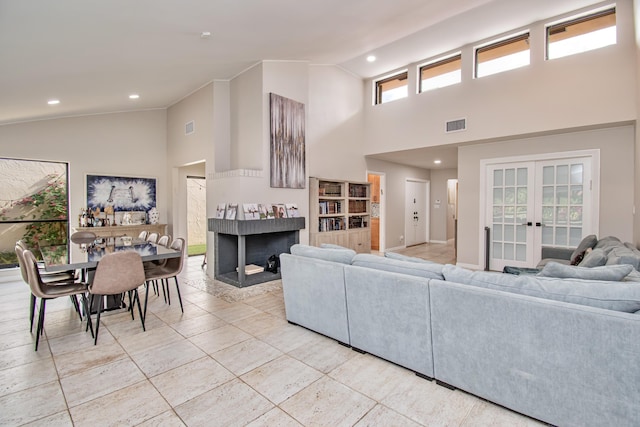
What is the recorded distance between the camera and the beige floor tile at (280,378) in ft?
6.86

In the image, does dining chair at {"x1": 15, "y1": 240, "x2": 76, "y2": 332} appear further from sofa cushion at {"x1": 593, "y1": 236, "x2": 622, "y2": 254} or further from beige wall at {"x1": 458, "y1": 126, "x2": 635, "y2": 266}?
beige wall at {"x1": 458, "y1": 126, "x2": 635, "y2": 266}

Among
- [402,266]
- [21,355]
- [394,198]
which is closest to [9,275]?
[21,355]

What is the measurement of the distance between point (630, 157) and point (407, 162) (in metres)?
4.36

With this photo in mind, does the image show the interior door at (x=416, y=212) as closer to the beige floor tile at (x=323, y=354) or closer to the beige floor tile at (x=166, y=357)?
the beige floor tile at (x=323, y=354)

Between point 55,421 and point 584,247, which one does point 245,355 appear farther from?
point 584,247

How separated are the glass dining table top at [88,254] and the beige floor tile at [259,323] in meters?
1.06

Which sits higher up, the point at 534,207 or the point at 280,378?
the point at 534,207

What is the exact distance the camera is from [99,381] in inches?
87.7

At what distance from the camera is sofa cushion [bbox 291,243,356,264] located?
2.73 m

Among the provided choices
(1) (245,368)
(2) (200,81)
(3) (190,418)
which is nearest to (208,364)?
(1) (245,368)

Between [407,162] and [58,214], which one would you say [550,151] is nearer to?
[407,162]

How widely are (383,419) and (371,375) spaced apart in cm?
46

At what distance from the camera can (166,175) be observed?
6918 millimetres

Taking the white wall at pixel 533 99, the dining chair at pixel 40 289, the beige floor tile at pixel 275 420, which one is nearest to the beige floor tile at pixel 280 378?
the beige floor tile at pixel 275 420
